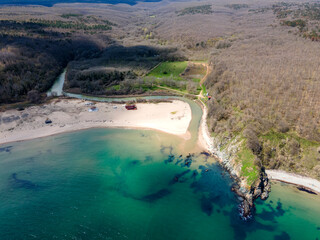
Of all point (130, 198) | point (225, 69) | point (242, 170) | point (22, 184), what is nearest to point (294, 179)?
point (242, 170)

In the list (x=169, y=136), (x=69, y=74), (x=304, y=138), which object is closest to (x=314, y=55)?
(x=304, y=138)

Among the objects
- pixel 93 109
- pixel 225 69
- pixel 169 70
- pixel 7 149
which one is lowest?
pixel 7 149

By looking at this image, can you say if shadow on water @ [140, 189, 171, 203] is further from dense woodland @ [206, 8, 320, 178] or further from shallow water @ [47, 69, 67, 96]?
shallow water @ [47, 69, 67, 96]

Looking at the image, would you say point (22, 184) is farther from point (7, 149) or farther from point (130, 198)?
point (130, 198)

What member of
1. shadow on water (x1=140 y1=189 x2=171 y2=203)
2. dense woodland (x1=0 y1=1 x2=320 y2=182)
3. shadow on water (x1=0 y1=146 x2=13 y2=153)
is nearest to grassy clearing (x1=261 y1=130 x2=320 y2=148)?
dense woodland (x1=0 y1=1 x2=320 y2=182)

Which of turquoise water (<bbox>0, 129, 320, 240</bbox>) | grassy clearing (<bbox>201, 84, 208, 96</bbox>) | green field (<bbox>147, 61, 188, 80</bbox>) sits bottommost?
turquoise water (<bbox>0, 129, 320, 240</bbox>)

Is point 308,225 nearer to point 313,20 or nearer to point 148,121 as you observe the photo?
point 148,121
